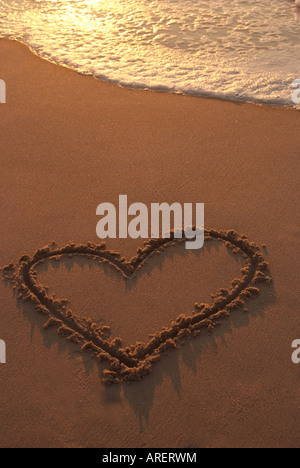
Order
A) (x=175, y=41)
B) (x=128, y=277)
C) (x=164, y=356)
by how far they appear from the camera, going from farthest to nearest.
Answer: (x=175, y=41) < (x=128, y=277) < (x=164, y=356)

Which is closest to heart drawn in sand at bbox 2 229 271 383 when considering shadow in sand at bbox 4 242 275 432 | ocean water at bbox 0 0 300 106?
shadow in sand at bbox 4 242 275 432

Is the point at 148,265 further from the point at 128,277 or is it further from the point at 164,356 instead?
the point at 164,356

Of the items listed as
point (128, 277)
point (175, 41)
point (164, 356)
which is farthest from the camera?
point (175, 41)

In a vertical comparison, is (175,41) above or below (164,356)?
above

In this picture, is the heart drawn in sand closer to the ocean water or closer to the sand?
the sand

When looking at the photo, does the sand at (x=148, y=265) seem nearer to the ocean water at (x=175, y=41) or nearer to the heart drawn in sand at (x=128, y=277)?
the heart drawn in sand at (x=128, y=277)

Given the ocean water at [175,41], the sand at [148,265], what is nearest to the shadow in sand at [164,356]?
the sand at [148,265]

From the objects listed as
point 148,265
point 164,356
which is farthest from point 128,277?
point 164,356
